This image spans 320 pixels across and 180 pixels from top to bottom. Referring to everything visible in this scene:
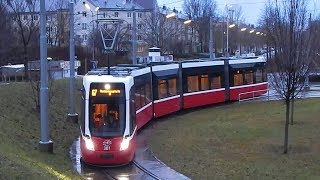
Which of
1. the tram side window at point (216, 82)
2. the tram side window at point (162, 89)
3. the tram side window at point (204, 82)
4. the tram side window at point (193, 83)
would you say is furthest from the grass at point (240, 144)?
the tram side window at point (216, 82)

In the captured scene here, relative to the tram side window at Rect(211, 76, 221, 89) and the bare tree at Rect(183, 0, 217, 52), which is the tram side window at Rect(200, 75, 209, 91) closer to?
the tram side window at Rect(211, 76, 221, 89)

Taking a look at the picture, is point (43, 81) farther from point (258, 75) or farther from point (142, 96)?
point (258, 75)

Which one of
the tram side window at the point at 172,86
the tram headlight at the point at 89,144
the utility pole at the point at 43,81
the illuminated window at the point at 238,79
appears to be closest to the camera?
the tram headlight at the point at 89,144

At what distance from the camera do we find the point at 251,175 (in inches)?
650

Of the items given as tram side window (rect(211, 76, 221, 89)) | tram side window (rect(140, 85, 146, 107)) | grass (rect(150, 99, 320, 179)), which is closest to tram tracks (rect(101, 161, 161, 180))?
grass (rect(150, 99, 320, 179))

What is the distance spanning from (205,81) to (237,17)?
8327 centimetres

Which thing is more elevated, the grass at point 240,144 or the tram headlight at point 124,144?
the tram headlight at point 124,144

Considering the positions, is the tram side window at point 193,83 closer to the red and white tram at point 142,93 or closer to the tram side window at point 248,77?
the red and white tram at point 142,93

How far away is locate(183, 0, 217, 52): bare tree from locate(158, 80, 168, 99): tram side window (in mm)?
64955

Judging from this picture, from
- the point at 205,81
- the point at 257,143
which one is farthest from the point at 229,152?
the point at 205,81

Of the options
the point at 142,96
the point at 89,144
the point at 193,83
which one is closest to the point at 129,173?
the point at 89,144

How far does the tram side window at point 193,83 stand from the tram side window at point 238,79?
424cm

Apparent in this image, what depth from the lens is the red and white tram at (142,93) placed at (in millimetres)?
18312

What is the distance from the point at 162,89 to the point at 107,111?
14.1 meters
